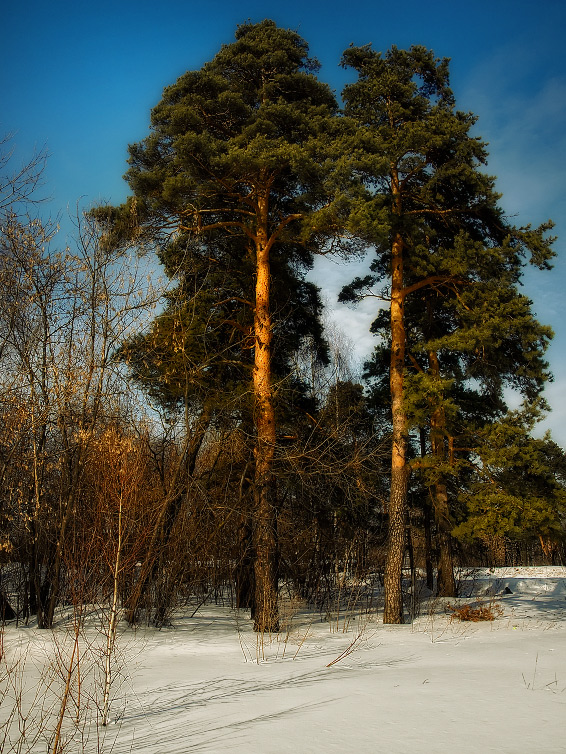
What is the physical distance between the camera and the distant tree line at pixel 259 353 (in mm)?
9844

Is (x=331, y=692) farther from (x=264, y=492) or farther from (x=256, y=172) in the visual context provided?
(x=256, y=172)

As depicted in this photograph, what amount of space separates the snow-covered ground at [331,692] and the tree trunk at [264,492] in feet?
2.12

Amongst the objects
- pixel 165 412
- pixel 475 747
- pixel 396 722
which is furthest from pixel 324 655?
pixel 165 412

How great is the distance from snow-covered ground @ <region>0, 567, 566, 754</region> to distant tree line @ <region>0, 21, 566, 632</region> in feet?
4.94

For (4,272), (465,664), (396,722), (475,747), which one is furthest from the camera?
(4,272)

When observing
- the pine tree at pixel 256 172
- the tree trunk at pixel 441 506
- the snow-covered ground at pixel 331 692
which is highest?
the pine tree at pixel 256 172

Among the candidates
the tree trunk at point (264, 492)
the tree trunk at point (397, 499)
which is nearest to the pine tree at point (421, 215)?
the tree trunk at point (397, 499)

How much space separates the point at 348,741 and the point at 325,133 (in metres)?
10.8

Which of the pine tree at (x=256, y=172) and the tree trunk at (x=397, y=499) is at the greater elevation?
the pine tree at (x=256, y=172)

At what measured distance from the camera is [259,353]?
11.4m

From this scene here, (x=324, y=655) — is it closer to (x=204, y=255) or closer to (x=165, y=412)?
(x=165, y=412)

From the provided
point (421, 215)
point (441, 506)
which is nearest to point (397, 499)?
point (441, 506)

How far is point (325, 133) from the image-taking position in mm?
11859

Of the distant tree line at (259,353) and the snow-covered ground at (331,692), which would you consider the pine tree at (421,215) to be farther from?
the snow-covered ground at (331,692)
